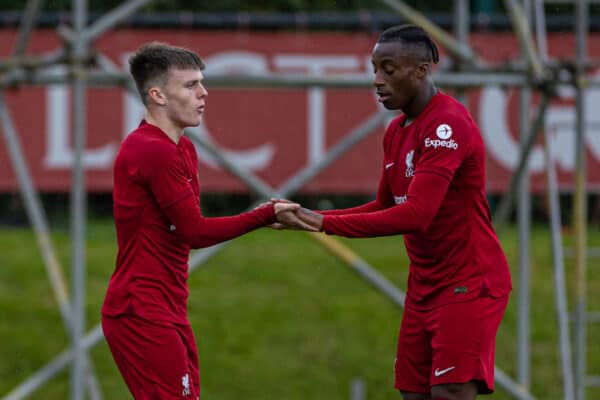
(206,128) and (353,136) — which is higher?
(353,136)

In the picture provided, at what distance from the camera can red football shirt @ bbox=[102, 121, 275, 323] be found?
16.7 ft

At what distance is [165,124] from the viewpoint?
206 inches

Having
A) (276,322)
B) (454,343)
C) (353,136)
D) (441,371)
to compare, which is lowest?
(276,322)

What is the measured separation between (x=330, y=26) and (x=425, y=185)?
252 inches

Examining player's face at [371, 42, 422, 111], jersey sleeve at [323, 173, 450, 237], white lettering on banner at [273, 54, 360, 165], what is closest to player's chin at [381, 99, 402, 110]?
player's face at [371, 42, 422, 111]

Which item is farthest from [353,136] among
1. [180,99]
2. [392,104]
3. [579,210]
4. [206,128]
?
[180,99]

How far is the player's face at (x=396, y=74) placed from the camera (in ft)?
17.4

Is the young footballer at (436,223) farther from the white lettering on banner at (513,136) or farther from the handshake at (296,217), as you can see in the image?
the white lettering on banner at (513,136)

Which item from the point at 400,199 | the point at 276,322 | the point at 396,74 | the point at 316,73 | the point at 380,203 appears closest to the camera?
the point at 396,74

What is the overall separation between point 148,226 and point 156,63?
2.06 feet

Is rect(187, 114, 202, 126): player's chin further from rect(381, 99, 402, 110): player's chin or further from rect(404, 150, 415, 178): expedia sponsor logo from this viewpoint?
rect(404, 150, 415, 178): expedia sponsor logo

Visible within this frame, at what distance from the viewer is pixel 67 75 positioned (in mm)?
8188

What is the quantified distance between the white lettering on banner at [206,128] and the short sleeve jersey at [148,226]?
5.03 metres

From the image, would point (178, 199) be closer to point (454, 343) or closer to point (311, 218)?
point (311, 218)
